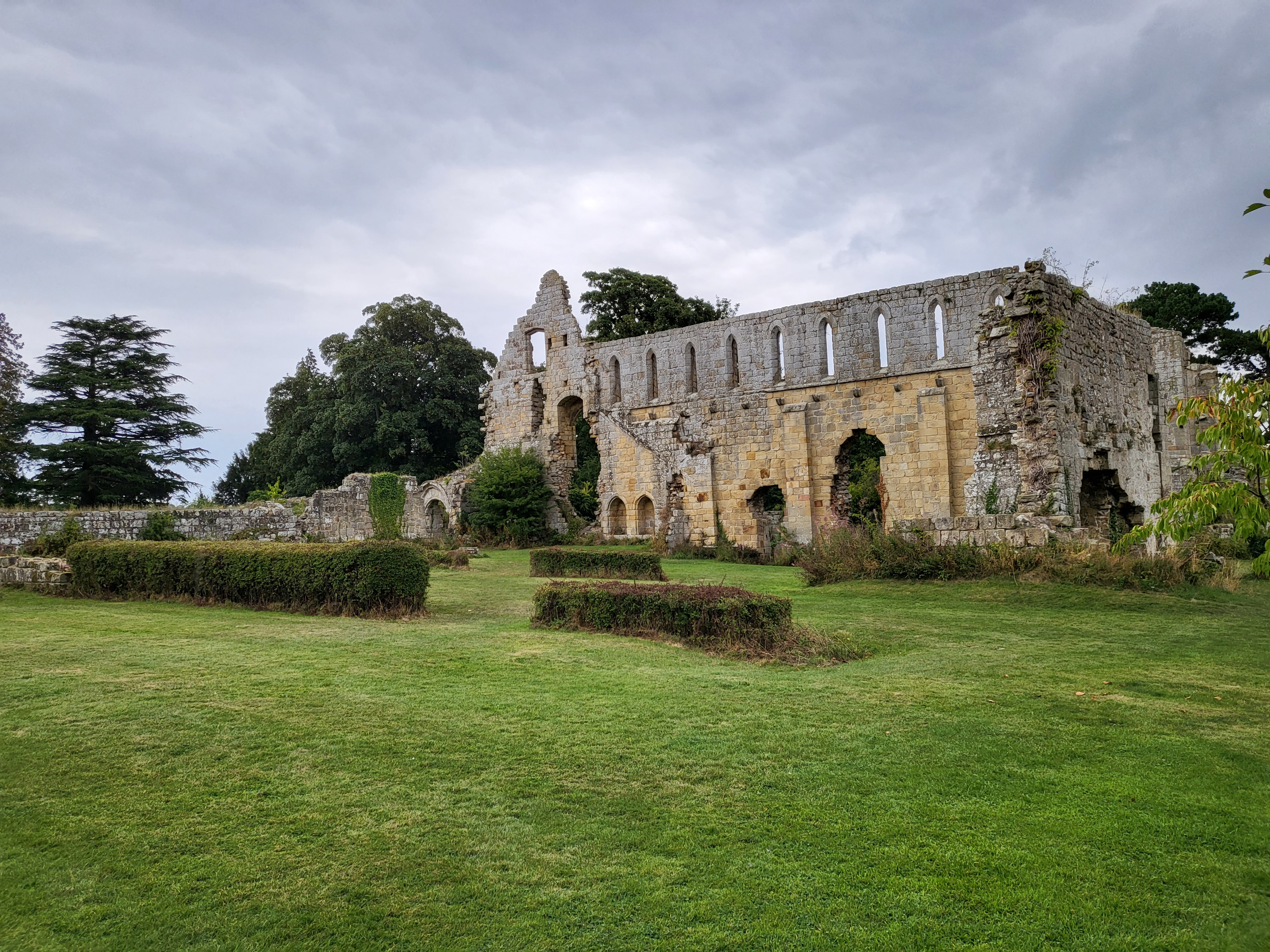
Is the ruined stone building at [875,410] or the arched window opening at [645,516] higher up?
the ruined stone building at [875,410]

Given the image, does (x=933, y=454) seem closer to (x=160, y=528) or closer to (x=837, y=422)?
(x=837, y=422)

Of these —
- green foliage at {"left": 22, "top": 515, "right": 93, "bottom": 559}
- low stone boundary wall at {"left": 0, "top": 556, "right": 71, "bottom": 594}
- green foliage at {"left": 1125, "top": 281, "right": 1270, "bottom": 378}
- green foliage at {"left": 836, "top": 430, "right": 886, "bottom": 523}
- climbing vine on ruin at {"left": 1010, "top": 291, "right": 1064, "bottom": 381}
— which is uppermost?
green foliage at {"left": 1125, "top": 281, "right": 1270, "bottom": 378}

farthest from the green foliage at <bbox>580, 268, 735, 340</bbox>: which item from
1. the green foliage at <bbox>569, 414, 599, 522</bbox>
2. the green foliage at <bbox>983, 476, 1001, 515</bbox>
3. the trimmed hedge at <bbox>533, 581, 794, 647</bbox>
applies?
the trimmed hedge at <bbox>533, 581, 794, 647</bbox>

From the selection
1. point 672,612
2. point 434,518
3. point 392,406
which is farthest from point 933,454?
point 392,406

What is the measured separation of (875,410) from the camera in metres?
23.2

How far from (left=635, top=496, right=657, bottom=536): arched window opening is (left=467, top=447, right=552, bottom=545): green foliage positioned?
376cm

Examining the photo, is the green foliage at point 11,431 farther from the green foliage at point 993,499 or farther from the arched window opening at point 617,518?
the green foliage at point 993,499

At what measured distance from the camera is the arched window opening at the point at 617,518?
1107 inches

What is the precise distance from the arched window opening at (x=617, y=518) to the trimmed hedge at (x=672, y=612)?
716 inches

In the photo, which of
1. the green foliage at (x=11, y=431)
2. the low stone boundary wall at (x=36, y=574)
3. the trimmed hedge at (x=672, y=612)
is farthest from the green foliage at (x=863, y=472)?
the green foliage at (x=11, y=431)

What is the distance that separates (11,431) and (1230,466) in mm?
37231

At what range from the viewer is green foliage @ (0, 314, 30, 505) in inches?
1154

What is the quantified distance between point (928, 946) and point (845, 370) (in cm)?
2221

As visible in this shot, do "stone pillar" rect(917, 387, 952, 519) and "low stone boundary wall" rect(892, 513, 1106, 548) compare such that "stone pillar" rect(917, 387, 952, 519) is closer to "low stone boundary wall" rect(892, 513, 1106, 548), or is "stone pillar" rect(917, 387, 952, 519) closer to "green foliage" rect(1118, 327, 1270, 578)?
"low stone boundary wall" rect(892, 513, 1106, 548)
